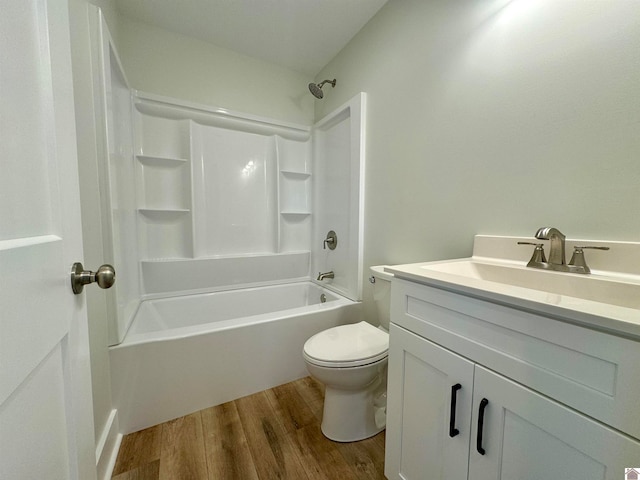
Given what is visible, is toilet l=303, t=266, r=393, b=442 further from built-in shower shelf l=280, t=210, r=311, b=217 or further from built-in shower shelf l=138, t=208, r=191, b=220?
built-in shower shelf l=138, t=208, r=191, b=220

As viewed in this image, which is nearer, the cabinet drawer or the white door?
the white door

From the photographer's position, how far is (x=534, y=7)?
92 cm

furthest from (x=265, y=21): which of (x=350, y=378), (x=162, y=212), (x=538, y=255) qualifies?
(x=350, y=378)

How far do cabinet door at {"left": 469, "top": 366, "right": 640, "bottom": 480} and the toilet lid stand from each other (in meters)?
0.51

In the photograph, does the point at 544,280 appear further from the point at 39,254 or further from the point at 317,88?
the point at 317,88

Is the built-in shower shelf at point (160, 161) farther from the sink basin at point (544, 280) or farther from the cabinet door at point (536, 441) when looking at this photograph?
the cabinet door at point (536, 441)

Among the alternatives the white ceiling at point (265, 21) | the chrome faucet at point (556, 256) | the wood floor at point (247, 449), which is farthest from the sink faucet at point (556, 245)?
the white ceiling at point (265, 21)

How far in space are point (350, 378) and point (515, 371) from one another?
2.30ft

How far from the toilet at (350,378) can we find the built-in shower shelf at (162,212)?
1481 mm

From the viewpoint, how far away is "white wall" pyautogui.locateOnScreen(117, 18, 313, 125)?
1760 millimetres

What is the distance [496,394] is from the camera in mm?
611

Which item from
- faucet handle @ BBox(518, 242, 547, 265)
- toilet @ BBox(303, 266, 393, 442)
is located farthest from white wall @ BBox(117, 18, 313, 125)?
faucet handle @ BBox(518, 242, 547, 265)

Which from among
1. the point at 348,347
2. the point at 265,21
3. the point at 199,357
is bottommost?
the point at 199,357

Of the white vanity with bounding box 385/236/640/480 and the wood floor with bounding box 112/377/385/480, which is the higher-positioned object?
the white vanity with bounding box 385/236/640/480
